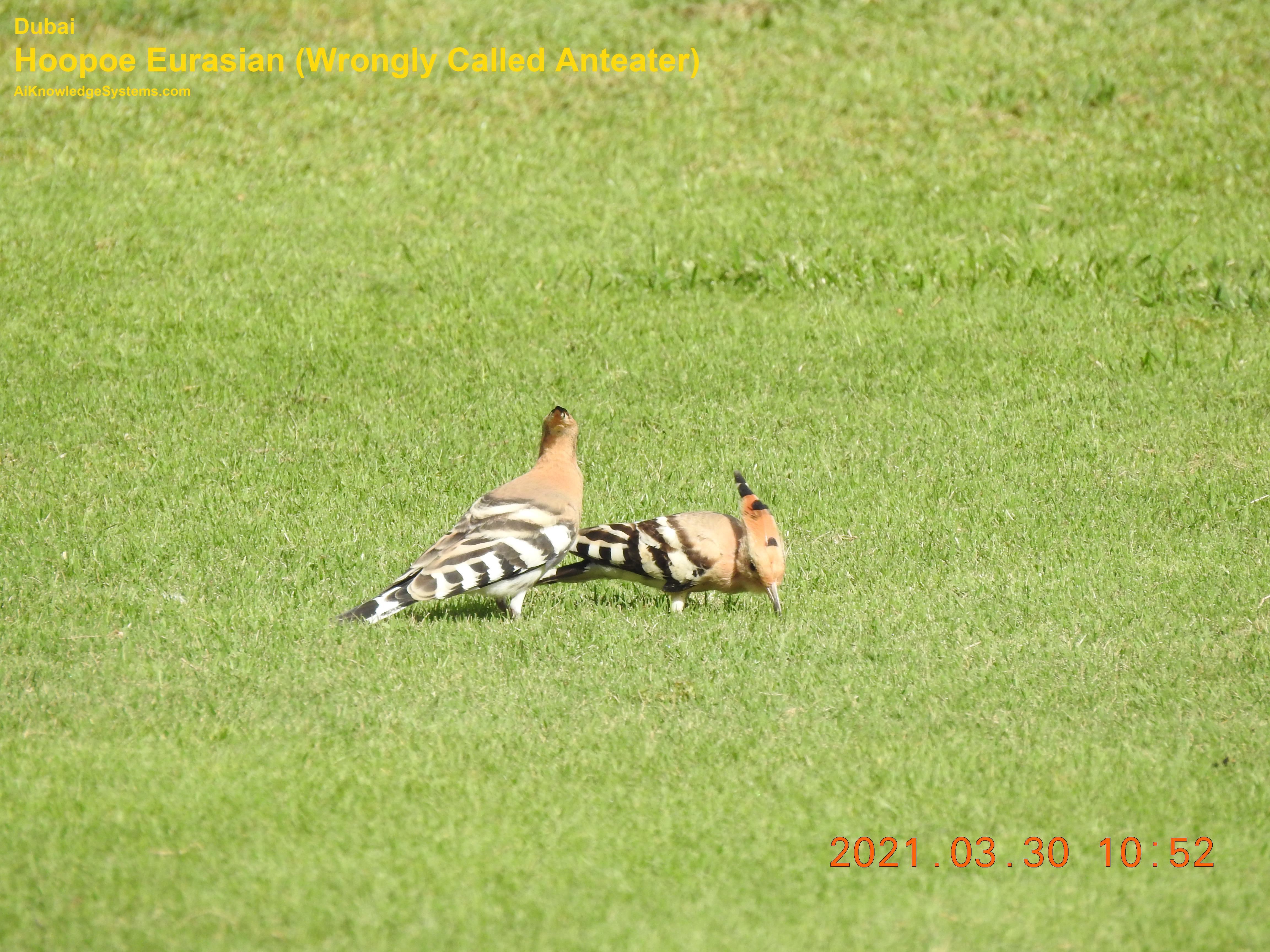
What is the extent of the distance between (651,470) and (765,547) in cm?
266

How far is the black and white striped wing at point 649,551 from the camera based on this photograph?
773 centimetres

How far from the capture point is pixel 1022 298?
13.6 meters

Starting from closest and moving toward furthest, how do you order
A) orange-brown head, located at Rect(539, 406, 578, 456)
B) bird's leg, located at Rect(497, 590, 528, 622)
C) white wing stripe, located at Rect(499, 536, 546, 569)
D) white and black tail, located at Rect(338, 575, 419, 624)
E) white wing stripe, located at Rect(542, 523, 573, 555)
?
white and black tail, located at Rect(338, 575, 419, 624) < white wing stripe, located at Rect(499, 536, 546, 569) < white wing stripe, located at Rect(542, 523, 573, 555) < bird's leg, located at Rect(497, 590, 528, 622) < orange-brown head, located at Rect(539, 406, 578, 456)

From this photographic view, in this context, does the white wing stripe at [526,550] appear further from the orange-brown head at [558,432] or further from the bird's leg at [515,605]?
the orange-brown head at [558,432]

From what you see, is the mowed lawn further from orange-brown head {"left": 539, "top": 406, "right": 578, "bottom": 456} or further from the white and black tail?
orange-brown head {"left": 539, "top": 406, "right": 578, "bottom": 456}

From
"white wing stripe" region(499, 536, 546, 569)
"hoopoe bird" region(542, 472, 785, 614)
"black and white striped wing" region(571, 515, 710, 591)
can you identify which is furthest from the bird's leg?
"black and white striped wing" region(571, 515, 710, 591)

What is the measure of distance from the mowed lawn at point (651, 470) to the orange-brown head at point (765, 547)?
205 mm

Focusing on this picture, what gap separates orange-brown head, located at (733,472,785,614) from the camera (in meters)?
7.77

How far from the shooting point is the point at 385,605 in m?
7.42

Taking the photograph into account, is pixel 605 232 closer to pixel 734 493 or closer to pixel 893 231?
pixel 893 231
